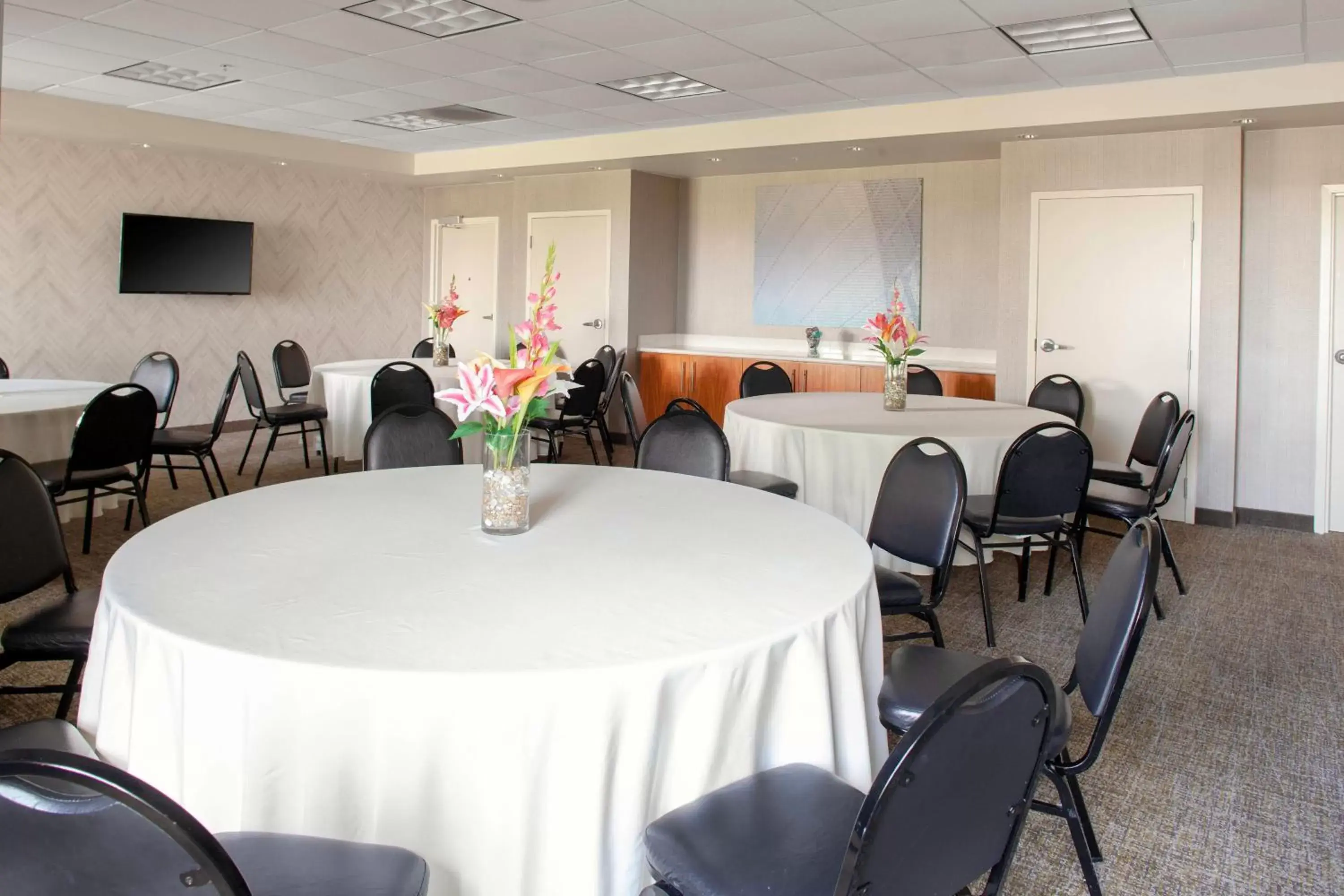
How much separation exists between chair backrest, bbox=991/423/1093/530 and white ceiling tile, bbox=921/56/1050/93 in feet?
8.59

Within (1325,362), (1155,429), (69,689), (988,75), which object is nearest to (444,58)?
(988,75)

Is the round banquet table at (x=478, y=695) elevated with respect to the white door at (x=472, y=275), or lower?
lower

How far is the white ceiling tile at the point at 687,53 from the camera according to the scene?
17.0 ft

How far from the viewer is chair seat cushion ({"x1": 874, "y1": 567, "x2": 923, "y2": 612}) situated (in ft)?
9.28

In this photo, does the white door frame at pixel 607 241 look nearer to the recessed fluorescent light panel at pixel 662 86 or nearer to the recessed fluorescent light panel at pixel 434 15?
the recessed fluorescent light panel at pixel 662 86

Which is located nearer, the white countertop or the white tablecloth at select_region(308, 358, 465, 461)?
the white tablecloth at select_region(308, 358, 465, 461)

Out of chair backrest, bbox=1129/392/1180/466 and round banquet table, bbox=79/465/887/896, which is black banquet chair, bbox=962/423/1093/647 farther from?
round banquet table, bbox=79/465/887/896

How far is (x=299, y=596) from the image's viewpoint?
1862 mm

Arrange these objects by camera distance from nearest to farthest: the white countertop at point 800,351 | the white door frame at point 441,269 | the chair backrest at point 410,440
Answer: the chair backrest at point 410,440
the white countertop at point 800,351
the white door frame at point 441,269

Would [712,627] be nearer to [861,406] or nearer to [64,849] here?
[64,849]

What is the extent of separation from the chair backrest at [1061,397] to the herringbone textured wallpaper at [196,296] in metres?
7.22

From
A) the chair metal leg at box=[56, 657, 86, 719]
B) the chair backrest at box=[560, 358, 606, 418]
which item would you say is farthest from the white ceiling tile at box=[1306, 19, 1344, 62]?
the chair metal leg at box=[56, 657, 86, 719]

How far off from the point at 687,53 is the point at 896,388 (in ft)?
7.33

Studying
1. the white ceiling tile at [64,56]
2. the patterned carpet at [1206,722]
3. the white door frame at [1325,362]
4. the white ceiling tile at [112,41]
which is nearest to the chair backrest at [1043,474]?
the patterned carpet at [1206,722]
